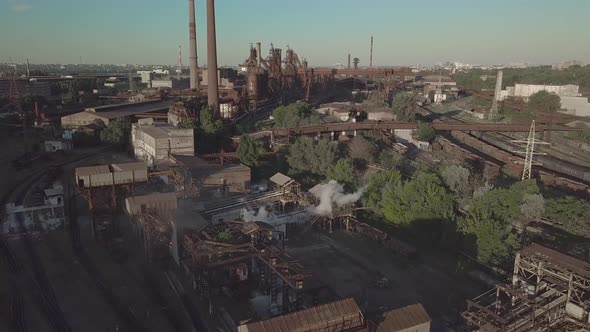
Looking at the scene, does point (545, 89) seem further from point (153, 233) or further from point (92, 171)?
point (92, 171)

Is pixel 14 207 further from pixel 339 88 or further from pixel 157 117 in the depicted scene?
pixel 339 88

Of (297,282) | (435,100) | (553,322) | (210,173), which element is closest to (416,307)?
(297,282)

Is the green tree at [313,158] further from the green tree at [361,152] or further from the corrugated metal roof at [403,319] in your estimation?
the corrugated metal roof at [403,319]

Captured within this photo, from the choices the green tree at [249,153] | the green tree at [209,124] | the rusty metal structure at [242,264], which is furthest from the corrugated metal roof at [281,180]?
the green tree at [209,124]

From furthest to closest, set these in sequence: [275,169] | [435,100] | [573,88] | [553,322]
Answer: [435,100] < [573,88] < [275,169] < [553,322]

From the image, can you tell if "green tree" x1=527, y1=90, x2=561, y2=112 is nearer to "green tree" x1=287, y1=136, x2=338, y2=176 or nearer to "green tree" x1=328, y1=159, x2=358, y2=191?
"green tree" x1=287, y1=136, x2=338, y2=176

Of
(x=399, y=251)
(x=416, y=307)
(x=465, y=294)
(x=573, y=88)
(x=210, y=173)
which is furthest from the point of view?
(x=573, y=88)

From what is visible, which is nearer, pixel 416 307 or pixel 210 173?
pixel 416 307
